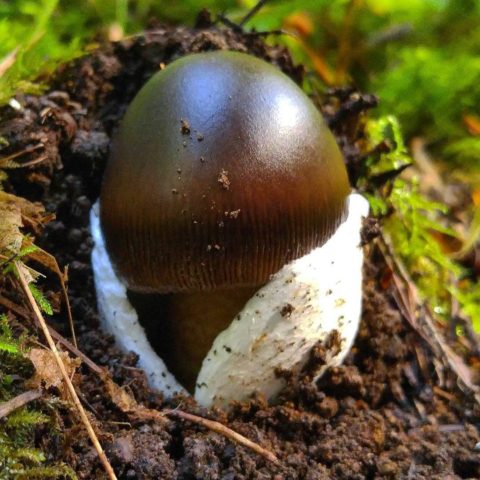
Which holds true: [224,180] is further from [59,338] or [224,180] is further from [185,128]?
[59,338]

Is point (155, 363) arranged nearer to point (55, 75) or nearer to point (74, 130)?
point (74, 130)

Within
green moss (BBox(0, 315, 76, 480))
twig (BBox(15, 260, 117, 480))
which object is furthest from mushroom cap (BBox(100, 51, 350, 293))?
green moss (BBox(0, 315, 76, 480))

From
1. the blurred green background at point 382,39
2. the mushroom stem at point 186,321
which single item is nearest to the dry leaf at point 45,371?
the mushroom stem at point 186,321

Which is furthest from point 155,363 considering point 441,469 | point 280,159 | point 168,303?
point 441,469

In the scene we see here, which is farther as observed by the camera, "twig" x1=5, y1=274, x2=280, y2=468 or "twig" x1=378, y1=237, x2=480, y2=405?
"twig" x1=378, y1=237, x2=480, y2=405

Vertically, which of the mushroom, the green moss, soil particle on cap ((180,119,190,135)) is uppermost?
soil particle on cap ((180,119,190,135))

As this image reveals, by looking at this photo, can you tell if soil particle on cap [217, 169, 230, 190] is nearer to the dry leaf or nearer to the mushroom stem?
the mushroom stem

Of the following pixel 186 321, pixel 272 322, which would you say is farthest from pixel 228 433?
pixel 186 321
